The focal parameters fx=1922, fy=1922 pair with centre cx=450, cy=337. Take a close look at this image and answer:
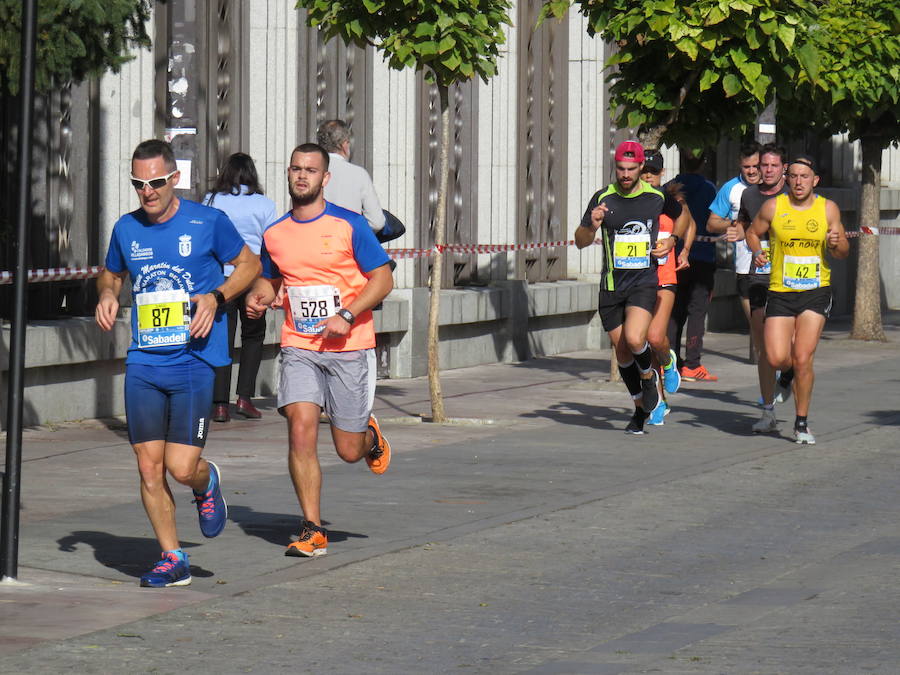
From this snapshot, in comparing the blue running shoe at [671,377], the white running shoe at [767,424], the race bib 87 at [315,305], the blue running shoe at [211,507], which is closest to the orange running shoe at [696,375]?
the blue running shoe at [671,377]

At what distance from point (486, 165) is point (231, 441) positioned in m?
7.00

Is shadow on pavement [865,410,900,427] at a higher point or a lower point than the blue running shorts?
lower

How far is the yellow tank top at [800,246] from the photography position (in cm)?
1230

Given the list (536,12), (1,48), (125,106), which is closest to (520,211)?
(536,12)

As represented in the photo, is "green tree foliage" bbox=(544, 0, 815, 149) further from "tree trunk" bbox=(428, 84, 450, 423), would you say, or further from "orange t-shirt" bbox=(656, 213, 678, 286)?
"tree trunk" bbox=(428, 84, 450, 423)

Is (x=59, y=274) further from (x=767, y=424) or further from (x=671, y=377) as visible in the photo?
(x=767, y=424)

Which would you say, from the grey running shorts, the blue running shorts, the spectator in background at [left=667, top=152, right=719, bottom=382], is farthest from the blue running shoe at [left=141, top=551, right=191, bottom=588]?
the spectator in background at [left=667, top=152, right=719, bottom=382]

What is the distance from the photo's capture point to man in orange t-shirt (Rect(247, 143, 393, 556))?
8328mm

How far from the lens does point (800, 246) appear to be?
40.5ft

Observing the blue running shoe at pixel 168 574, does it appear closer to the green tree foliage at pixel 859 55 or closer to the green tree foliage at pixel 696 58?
the green tree foliage at pixel 696 58

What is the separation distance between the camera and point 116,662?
20.5 feet

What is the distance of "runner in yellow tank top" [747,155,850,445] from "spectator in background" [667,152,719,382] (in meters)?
4.38

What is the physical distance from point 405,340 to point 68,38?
7.26 meters

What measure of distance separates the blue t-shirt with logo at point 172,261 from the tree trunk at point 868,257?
1449cm
